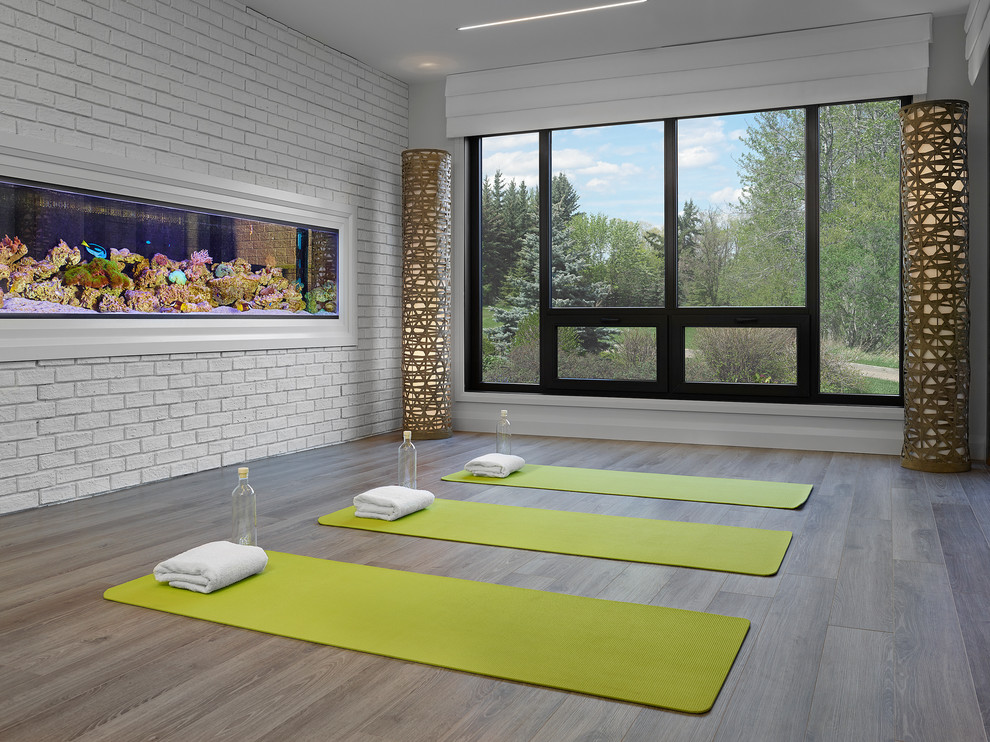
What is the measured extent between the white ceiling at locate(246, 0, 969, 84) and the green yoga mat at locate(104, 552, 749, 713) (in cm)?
390

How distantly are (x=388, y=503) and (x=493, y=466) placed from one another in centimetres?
110

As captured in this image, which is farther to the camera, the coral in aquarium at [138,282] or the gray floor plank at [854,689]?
the coral in aquarium at [138,282]

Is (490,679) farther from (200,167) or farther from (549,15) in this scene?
(549,15)

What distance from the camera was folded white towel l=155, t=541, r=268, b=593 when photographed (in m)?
2.79

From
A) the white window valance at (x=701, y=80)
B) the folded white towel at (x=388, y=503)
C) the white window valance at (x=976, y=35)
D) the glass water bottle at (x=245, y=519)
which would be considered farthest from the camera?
the white window valance at (x=701, y=80)

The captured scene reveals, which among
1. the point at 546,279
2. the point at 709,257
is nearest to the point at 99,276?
the point at 546,279

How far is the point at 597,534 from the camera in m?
3.52

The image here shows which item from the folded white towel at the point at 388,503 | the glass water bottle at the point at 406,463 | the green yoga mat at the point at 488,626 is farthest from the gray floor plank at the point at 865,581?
the glass water bottle at the point at 406,463

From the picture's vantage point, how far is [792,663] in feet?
7.25

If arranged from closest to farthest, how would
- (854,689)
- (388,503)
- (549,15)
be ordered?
(854,689) < (388,503) < (549,15)

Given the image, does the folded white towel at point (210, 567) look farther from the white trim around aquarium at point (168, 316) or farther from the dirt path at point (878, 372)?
the dirt path at point (878, 372)

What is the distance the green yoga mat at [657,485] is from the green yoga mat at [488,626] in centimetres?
168

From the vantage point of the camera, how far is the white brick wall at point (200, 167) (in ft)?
13.2

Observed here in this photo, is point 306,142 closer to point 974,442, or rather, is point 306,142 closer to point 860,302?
point 860,302
